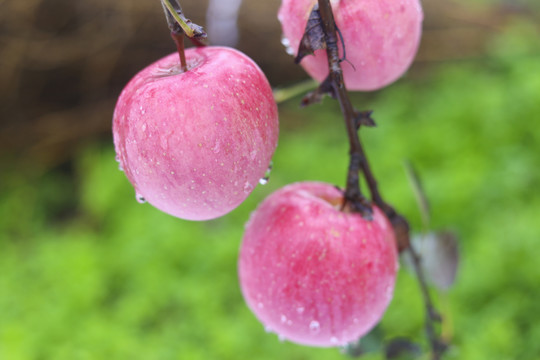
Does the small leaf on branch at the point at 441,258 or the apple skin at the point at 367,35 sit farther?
the small leaf on branch at the point at 441,258

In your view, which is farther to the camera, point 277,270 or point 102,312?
point 102,312

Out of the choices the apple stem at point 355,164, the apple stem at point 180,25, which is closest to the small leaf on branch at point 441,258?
the apple stem at point 355,164

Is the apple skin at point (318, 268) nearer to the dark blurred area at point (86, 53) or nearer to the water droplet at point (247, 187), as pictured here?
the water droplet at point (247, 187)

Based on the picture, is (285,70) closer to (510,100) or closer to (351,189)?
(510,100)

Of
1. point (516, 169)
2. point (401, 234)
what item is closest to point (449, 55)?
point (516, 169)

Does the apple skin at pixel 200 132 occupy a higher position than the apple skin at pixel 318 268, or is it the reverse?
the apple skin at pixel 200 132

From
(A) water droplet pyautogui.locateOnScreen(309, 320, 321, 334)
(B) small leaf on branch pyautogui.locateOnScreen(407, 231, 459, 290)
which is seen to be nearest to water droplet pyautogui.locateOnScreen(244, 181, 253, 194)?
(A) water droplet pyautogui.locateOnScreen(309, 320, 321, 334)

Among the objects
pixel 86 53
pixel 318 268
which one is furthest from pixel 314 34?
pixel 86 53

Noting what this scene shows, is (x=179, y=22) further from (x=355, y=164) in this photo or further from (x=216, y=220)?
(x=216, y=220)
